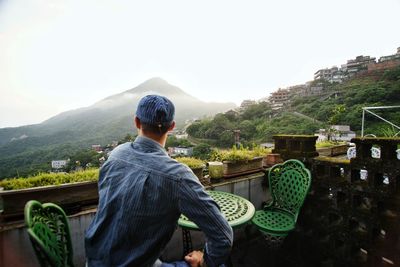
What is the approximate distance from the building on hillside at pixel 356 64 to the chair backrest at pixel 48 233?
9737 cm

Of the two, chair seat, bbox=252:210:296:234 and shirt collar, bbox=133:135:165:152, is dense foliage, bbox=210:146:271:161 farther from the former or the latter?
shirt collar, bbox=133:135:165:152

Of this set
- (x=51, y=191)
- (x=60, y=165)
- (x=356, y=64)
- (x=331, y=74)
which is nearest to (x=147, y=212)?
(x=51, y=191)

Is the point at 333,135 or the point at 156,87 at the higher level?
the point at 156,87

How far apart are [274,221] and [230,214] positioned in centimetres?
93

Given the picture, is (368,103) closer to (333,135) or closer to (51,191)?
(333,135)

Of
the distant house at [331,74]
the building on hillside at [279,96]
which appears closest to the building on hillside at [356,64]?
the distant house at [331,74]

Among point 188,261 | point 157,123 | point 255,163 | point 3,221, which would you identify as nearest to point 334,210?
point 255,163

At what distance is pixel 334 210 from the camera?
274cm

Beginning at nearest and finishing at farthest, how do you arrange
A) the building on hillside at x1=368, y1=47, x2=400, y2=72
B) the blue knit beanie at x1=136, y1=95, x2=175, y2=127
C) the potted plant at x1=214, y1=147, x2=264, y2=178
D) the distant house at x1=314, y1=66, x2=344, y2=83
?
the blue knit beanie at x1=136, y1=95, x2=175, y2=127, the potted plant at x1=214, y1=147, x2=264, y2=178, the building on hillside at x1=368, y1=47, x2=400, y2=72, the distant house at x1=314, y1=66, x2=344, y2=83

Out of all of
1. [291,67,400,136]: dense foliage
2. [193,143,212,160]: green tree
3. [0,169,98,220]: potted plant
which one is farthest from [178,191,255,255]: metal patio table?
[291,67,400,136]: dense foliage

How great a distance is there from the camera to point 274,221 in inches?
103

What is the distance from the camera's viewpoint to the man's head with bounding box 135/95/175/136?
1.10 m

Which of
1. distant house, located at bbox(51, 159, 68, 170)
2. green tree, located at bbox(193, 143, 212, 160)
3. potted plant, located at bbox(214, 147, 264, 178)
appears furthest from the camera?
distant house, located at bbox(51, 159, 68, 170)

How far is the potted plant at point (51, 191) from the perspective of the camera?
1.94 metres
